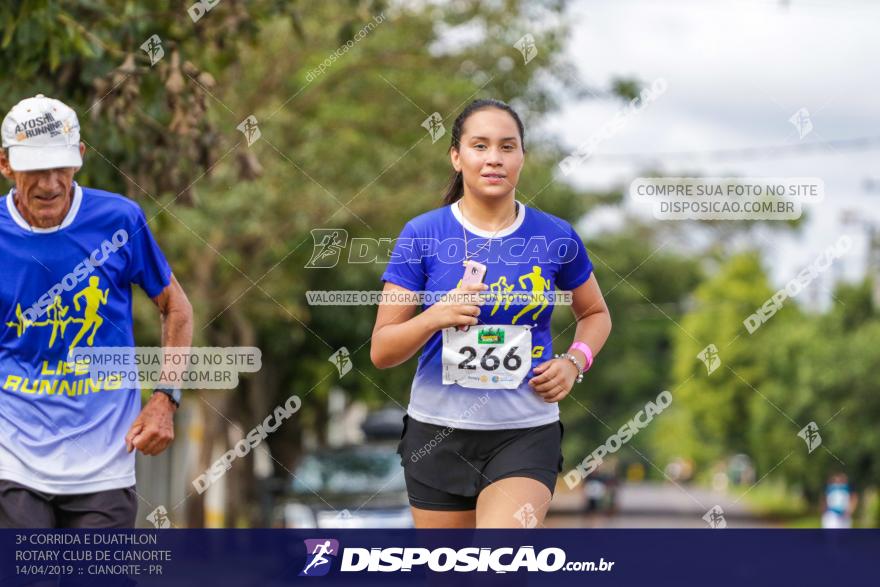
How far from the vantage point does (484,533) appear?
14.8ft

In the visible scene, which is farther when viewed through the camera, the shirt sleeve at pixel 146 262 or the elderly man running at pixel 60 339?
the shirt sleeve at pixel 146 262

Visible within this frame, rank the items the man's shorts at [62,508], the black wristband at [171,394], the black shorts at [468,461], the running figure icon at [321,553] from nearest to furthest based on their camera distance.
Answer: the man's shorts at [62,508] < the black shorts at [468,461] < the black wristband at [171,394] < the running figure icon at [321,553]

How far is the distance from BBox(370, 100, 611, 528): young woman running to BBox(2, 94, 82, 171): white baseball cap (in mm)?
1074

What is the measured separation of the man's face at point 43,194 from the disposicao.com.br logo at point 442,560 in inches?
56.1

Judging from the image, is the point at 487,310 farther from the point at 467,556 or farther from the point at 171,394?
the point at 171,394

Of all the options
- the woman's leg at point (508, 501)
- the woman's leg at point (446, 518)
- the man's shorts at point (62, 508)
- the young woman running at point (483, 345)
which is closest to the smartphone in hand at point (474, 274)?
the young woman running at point (483, 345)

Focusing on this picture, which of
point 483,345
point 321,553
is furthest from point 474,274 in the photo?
point 321,553

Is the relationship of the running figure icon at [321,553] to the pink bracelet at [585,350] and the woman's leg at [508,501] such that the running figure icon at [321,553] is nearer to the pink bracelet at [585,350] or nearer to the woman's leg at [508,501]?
the woman's leg at [508,501]

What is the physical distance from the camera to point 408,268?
183 inches

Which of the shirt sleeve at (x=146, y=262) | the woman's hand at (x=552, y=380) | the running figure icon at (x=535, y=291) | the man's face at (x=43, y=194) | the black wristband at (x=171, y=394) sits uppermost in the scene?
the man's face at (x=43, y=194)

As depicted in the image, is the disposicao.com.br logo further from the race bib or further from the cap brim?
the cap brim

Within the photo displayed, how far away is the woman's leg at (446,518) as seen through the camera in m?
4.61

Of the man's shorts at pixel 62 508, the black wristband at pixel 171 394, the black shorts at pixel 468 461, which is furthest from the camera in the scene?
the black wristband at pixel 171 394

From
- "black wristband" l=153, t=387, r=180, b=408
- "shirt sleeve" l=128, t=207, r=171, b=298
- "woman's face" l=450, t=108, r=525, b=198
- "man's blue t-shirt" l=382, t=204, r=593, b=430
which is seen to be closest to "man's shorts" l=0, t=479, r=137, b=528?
"black wristband" l=153, t=387, r=180, b=408
